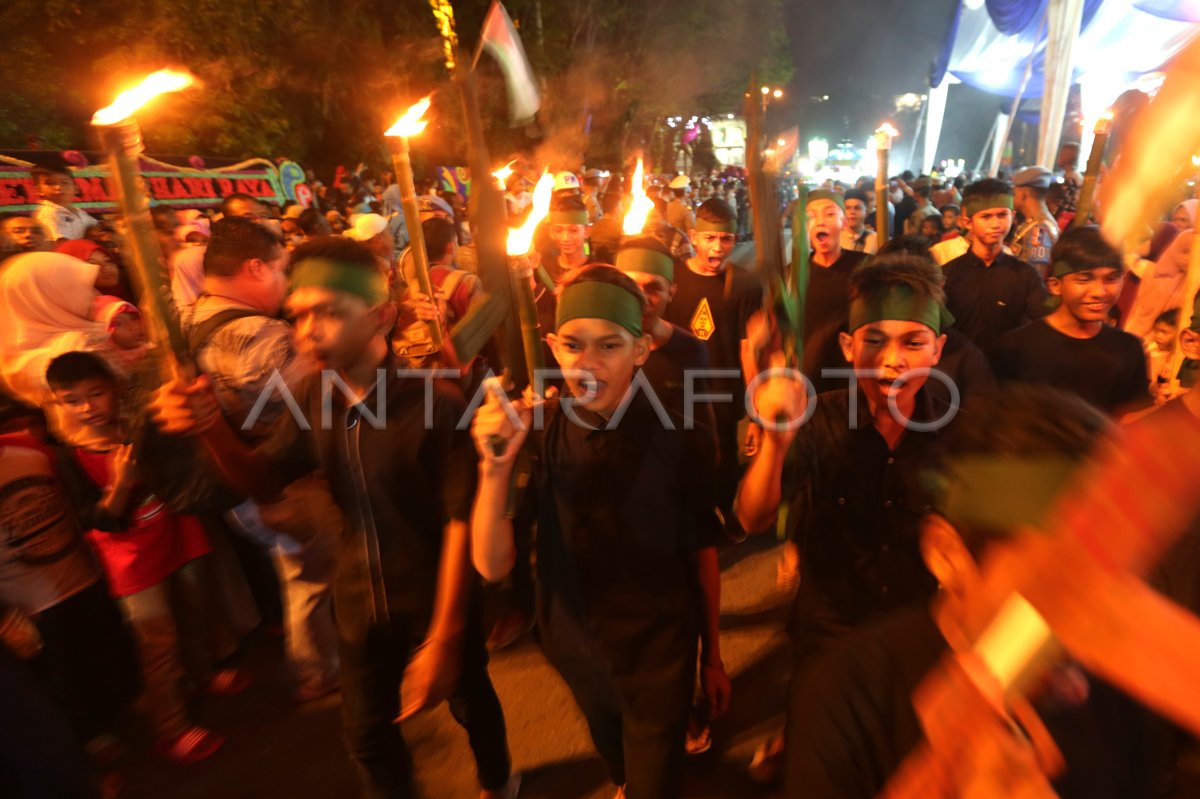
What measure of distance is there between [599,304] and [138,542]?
2.61 m

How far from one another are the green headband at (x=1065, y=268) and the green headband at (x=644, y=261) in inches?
79.7

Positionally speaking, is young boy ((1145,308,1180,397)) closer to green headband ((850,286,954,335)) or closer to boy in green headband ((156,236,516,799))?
green headband ((850,286,954,335))

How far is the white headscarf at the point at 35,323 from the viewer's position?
3.95 metres

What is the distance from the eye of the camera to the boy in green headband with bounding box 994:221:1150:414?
3334 millimetres

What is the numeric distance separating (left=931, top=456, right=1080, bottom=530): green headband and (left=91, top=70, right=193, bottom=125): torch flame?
2141 millimetres

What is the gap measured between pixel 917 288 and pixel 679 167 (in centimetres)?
4221

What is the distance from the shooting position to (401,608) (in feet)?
8.12

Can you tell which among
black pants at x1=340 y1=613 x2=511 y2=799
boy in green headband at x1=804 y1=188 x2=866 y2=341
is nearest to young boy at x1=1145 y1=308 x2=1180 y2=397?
boy in green headband at x1=804 y1=188 x2=866 y2=341

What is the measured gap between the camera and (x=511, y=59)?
2484 millimetres

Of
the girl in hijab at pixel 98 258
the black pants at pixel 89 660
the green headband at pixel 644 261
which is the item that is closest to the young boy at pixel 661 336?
the green headband at pixel 644 261

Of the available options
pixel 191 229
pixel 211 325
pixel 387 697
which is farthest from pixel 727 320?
pixel 191 229

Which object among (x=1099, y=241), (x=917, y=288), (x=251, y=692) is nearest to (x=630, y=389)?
(x=917, y=288)

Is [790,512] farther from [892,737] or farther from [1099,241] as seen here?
[1099,241]

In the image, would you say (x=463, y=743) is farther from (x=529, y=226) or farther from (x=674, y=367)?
(x=529, y=226)
